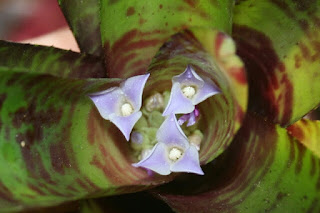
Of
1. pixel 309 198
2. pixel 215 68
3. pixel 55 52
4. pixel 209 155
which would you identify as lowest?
pixel 309 198

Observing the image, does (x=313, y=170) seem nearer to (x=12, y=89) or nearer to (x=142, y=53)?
(x=142, y=53)

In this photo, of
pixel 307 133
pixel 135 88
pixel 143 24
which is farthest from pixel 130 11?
pixel 307 133

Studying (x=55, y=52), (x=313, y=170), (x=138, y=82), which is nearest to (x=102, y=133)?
(x=138, y=82)

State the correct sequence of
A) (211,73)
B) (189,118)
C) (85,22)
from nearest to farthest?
1. (211,73)
2. (189,118)
3. (85,22)

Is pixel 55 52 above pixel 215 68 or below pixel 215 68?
above

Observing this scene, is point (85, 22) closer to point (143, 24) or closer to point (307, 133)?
point (143, 24)

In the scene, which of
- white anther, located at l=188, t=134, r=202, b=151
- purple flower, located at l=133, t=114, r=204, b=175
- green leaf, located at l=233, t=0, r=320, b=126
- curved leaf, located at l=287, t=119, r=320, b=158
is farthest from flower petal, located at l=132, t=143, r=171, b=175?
curved leaf, located at l=287, t=119, r=320, b=158

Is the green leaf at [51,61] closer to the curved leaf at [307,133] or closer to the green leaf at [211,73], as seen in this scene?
the green leaf at [211,73]
